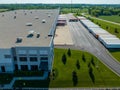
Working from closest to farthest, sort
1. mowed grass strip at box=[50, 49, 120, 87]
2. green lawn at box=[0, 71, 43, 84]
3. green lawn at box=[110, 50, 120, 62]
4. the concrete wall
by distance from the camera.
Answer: mowed grass strip at box=[50, 49, 120, 87] < green lawn at box=[0, 71, 43, 84] < the concrete wall < green lawn at box=[110, 50, 120, 62]

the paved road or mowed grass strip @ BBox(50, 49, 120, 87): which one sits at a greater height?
the paved road

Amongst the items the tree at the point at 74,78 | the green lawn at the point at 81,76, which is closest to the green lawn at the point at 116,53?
the green lawn at the point at 81,76

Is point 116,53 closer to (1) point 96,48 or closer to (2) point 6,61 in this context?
(1) point 96,48

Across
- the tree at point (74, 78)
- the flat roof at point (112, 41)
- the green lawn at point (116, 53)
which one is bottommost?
the tree at point (74, 78)

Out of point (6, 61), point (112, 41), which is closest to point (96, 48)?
point (112, 41)

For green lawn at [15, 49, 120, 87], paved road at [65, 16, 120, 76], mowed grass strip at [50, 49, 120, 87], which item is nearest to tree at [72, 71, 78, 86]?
green lawn at [15, 49, 120, 87]

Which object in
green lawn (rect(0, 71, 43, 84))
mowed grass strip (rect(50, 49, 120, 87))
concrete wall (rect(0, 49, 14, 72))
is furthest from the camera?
concrete wall (rect(0, 49, 14, 72))

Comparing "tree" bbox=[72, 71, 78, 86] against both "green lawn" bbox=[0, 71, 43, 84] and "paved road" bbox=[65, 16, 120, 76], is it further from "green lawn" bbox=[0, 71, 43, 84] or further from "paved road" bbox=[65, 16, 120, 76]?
"paved road" bbox=[65, 16, 120, 76]

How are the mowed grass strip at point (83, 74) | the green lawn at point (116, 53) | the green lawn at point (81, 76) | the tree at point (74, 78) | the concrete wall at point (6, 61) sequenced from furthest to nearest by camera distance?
the green lawn at point (116, 53), the concrete wall at point (6, 61), the tree at point (74, 78), the mowed grass strip at point (83, 74), the green lawn at point (81, 76)

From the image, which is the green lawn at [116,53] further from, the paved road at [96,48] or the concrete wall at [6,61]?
the concrete wall at [6,61]

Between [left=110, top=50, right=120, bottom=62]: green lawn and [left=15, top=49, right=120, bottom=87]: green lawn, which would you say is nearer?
[left=15, top=49, right=120, bottom=87]: green lawn
